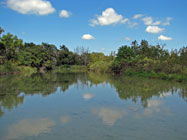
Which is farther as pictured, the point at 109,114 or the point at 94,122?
the point at 109,114

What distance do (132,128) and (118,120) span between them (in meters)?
0.82

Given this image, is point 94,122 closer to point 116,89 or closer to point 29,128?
point 29,128

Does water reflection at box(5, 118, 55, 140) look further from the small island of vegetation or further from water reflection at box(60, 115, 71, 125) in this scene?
the small island of vegetation

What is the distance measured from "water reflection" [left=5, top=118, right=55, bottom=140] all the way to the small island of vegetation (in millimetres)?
14299

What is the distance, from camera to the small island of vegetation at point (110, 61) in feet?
71.0

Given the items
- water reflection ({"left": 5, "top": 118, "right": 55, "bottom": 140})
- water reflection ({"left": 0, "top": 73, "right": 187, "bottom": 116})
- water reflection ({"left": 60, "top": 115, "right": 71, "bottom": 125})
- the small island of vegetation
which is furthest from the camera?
the small island of vegetation

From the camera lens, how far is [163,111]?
743 centimetres

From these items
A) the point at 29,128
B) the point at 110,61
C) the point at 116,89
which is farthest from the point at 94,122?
the point at 110,61

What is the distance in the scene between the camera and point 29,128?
217 inches

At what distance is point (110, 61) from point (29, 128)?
3396 cm

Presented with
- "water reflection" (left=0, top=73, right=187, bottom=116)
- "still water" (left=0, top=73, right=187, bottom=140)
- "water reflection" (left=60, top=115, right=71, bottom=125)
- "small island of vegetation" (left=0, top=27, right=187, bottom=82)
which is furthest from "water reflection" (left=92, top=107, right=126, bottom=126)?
"small island of vegetation" (left=0, top=27, right=187, bottom=82)

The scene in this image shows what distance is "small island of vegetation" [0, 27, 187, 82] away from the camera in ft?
71.0

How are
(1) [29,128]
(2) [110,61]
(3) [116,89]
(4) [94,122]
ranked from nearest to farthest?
1. (1) [29,128]
2. (4) [94,122]
3. (3) [116,89]
4. (2) [110,61]

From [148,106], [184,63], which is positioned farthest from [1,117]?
[184,63]
